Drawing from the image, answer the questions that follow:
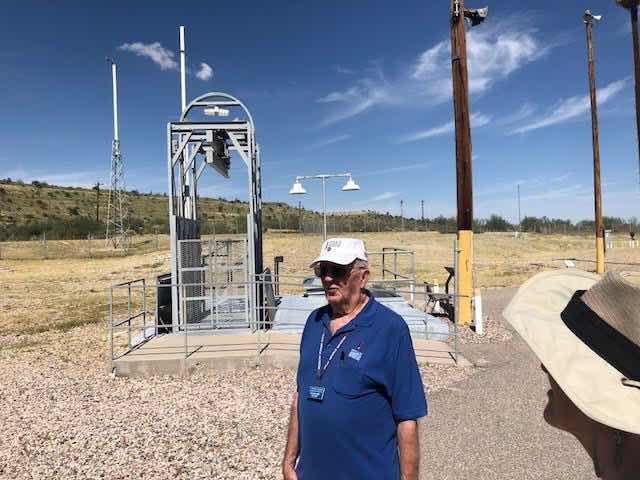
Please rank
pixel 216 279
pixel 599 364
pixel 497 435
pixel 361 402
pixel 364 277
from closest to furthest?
pixel 599 364
pixel 361 402
pixel 364 277
pixel 497 435
pixel 216 279

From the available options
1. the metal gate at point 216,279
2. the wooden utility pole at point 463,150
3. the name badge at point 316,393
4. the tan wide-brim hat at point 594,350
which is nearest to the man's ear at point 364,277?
the name badge at point 316,393

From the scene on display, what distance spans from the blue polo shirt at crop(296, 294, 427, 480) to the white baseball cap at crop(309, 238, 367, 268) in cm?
Result: 32

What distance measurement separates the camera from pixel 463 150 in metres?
10.2

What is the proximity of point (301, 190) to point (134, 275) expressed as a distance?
12761 millimetres

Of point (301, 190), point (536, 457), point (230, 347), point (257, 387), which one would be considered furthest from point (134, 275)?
point (536, 457)

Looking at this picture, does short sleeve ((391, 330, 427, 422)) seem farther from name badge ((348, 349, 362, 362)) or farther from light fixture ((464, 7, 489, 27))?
light fixture ((464, 7, 489, 27))

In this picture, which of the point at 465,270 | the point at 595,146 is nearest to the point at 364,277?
the point at 465,270

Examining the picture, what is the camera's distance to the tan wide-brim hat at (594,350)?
0.97m

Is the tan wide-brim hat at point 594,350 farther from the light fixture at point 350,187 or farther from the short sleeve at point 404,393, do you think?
the light fixture at point 350,187

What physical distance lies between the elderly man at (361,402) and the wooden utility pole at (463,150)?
8.25m

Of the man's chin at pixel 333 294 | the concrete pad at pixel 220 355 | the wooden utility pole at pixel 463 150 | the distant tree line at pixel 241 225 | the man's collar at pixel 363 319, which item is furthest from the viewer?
the distant tree line at pixel 241 225

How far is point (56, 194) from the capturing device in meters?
78.6

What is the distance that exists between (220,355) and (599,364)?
7.00 m

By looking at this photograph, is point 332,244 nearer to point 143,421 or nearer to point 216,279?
point 143,421
